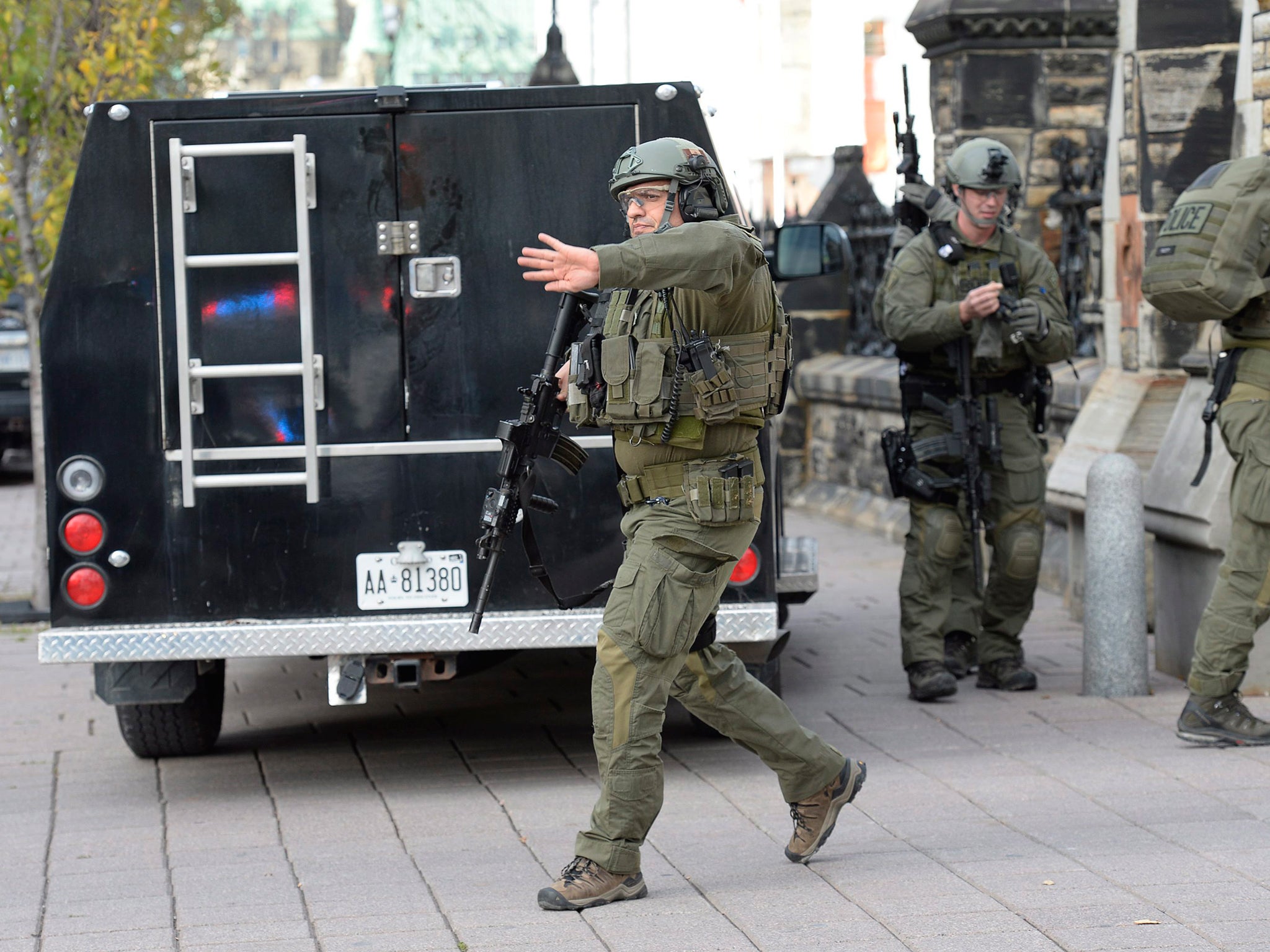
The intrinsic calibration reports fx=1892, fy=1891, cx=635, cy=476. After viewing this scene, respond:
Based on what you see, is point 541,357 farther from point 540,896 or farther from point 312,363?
point 540,896

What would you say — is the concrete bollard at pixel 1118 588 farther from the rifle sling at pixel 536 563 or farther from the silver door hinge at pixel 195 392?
the silver door hinge at pixel 195 392

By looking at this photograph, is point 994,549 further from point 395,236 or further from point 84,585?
point 84,585

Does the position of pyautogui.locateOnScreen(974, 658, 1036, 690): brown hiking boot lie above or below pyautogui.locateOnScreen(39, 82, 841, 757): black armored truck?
below

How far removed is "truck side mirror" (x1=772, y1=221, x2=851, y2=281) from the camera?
22.8 feet

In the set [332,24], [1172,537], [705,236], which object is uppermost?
[332,24]

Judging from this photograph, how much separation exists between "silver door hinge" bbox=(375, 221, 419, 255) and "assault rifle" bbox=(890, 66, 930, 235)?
2531 millimetres

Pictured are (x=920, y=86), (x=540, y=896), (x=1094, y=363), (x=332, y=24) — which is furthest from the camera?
(x=332, y=24)

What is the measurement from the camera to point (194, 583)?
6102 millimetres

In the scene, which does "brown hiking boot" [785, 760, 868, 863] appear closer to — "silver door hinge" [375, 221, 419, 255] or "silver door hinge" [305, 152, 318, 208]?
"silver door hinge" [375, 221, 419, 255]

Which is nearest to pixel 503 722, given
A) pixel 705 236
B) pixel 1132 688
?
pixel 1132 688

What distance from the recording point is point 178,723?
6.73m

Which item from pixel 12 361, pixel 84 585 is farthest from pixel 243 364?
pixel 12 361

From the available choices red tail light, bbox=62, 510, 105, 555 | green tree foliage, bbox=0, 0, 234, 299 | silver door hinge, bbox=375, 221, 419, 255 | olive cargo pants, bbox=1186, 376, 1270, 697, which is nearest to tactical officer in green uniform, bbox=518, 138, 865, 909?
silver door hinge, bbox=375, 221, 419, 255

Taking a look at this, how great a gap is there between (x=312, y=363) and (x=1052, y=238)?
659 centimetres
